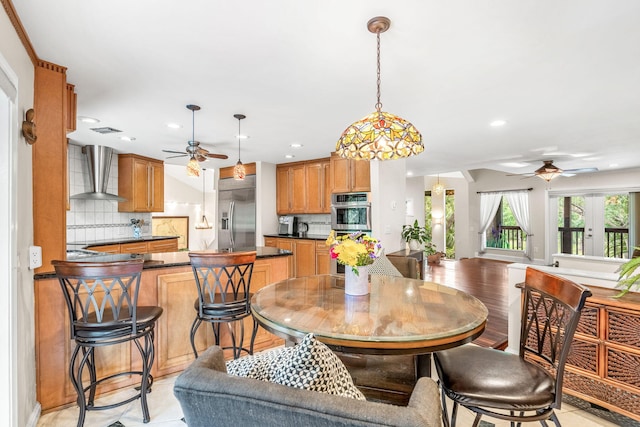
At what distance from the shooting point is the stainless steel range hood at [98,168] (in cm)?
455

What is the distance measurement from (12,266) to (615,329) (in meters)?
3.40

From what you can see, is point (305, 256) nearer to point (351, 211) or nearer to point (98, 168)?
point (351, 211)

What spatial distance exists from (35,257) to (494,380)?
2.59m

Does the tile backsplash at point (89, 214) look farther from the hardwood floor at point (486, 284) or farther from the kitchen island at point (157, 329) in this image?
the hardwood floor at point (486, 284)

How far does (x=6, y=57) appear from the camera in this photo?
1524mm

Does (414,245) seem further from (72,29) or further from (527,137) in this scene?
(72,29)

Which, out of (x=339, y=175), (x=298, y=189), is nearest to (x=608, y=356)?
(x=339, y=175)

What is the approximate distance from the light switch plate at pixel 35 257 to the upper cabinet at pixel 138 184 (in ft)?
Result: 11.5

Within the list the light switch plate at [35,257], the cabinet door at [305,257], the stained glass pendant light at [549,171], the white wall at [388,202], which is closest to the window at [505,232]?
the stained glass pendant light at [549,171]

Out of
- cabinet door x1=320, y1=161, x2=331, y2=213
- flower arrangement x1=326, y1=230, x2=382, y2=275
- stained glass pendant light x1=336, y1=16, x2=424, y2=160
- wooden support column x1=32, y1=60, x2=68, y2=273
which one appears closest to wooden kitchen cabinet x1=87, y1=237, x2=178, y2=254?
wooden support column x1=32, y1=60, x2=68, y2=273

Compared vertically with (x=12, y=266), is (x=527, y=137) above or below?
above

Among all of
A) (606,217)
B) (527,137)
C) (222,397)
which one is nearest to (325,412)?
(222,397)

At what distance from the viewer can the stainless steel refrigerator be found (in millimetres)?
6137

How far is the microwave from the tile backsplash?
3.57 meters
